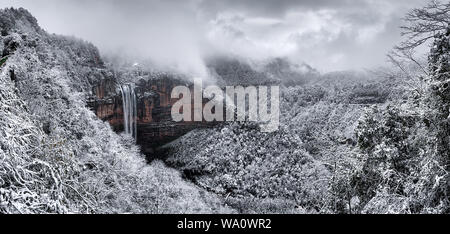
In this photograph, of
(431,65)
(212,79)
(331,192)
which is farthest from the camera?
(212,79)

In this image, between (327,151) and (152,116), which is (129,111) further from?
(327,151)

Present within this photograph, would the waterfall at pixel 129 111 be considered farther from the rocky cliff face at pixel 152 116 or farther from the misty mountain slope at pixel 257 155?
the misty mountain slope at pixel 257 155

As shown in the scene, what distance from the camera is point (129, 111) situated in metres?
68.0

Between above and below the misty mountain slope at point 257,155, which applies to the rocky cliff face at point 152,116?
above

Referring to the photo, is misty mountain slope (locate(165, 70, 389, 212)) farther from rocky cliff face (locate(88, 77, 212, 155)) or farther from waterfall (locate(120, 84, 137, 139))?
waterfall (locate(120, 84, 137, 139))

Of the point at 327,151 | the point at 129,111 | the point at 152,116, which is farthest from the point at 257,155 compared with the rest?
the point at 327,151

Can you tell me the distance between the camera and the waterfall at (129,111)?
220 ft

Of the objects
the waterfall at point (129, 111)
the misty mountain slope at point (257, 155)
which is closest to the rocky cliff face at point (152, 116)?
the waterfall at point (129, 111)

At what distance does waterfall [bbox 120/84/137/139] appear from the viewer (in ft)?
220
